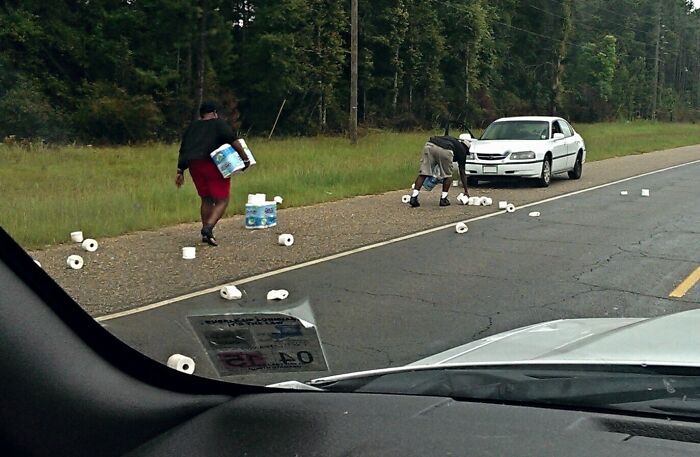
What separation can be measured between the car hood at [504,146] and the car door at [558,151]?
0.71 m

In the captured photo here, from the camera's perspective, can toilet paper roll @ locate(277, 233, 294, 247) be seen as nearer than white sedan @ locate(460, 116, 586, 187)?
Yes

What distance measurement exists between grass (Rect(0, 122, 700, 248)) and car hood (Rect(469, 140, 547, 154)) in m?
2.06

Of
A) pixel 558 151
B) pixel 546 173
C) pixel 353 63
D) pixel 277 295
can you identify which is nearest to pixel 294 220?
pixel 277 295

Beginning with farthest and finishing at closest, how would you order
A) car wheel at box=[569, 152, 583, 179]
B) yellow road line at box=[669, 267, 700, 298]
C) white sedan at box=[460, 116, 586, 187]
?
car wheel at box=[569, 152, 583, 179], white sedan at box=[460, 116, 586, 187], yellow road line at box=[669, 267, 700, 298]

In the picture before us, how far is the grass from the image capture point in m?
8.64

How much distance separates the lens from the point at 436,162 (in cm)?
1520

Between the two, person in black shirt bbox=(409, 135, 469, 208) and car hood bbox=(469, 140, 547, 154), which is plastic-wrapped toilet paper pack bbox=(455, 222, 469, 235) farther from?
car hood bbox=(469, 140, 547, 154)

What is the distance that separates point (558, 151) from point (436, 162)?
20.7 feet

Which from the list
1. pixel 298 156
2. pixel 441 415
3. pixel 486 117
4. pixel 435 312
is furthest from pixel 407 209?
pixel 486 117

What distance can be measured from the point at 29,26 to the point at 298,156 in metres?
8.49

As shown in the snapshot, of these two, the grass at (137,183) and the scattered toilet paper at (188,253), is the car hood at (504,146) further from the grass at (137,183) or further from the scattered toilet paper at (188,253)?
the scattered toilet paper at (188,253)

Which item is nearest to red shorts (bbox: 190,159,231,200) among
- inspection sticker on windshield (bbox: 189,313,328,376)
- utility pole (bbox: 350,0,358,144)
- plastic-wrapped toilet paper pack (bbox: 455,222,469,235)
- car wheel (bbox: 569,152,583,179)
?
plastic-wrapped toilet paper pack (bbox: 455,222,469,235)

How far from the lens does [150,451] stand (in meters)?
2.11

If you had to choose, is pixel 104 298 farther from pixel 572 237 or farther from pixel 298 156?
pixel 298 156
